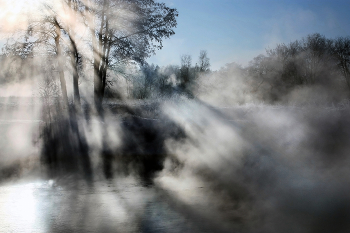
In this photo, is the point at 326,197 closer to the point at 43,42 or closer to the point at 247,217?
the point at 247,217

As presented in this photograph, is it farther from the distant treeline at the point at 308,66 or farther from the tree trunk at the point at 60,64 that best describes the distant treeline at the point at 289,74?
the tree trunk at the point at 60,64

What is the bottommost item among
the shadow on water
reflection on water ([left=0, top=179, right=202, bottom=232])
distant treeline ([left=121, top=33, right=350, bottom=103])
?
reflection on water ([left=0, top=179, right=202, bottom=232])

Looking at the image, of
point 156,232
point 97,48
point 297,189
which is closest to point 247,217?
point 156,232

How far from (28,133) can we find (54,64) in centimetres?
356

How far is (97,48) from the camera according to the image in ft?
41.9

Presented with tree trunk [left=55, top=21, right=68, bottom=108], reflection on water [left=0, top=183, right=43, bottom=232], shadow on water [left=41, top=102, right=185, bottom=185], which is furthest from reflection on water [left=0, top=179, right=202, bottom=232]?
tree trunk [left=55, top=21, right=68, bottom=108]

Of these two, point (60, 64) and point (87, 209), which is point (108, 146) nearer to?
point (87, 209)

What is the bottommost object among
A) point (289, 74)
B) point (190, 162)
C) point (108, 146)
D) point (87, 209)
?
point (87, 209)

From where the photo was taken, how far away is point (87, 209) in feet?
16.7

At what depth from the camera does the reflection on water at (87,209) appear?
4.30 m

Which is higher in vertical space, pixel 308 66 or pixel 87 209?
pixel 308 66

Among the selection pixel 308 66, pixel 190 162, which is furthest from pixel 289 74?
pixel 190 162

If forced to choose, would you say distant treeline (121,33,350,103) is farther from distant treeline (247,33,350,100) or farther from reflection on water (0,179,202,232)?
reflection on water (0,179,202,232)

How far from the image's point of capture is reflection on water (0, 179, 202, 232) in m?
4.30
